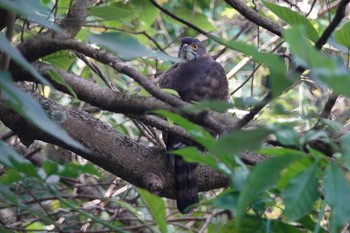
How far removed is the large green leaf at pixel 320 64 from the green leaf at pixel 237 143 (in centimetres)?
13

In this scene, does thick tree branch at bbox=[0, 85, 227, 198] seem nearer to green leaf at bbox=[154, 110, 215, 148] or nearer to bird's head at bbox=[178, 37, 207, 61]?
green leaf at bbox=[154, 110, 215, 148]

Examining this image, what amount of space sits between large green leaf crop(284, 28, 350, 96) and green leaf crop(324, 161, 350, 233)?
0.21 meters

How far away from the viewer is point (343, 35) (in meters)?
1.77

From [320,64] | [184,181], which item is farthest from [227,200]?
[184,181]

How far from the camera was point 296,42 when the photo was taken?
991 mm

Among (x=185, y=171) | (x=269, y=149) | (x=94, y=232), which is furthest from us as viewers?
(x=94, y=232)

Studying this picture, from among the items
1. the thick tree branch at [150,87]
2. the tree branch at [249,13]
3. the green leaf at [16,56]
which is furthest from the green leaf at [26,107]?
the tree branch at [249,13]

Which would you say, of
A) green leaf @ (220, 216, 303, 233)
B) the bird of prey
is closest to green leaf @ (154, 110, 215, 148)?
green leaf @ (220, 216, 303, 233)

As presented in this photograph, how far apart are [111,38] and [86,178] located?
374cm

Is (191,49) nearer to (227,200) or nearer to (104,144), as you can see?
(104,144)

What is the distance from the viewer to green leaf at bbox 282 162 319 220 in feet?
3.91

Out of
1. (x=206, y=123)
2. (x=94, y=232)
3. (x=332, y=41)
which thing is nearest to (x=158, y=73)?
(x=94, y=232)

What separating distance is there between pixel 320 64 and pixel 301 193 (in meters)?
0.31

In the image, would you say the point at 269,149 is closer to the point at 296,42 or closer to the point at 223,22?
the point at 296,42
